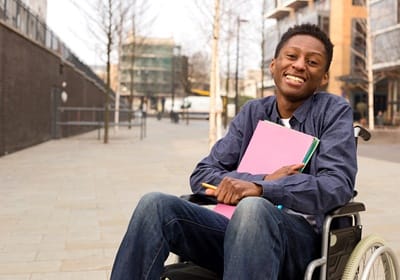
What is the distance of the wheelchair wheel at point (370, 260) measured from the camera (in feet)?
7.61

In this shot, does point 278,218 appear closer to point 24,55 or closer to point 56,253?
point 56,253

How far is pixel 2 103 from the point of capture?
13.5 metres

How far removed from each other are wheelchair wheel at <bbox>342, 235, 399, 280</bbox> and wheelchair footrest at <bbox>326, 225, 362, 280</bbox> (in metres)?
0.03

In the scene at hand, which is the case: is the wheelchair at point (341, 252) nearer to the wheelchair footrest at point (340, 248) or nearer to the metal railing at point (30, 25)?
the wheelchair footrest at point (340, 248)

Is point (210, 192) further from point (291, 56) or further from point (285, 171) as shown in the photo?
point (291, 56)

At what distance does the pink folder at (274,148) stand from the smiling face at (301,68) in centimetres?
19

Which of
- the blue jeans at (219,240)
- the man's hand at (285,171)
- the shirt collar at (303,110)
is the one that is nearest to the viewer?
the blue jeans at (219,240)

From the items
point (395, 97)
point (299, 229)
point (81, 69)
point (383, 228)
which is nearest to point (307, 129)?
point (299, 229)

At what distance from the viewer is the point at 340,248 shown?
238 centimetres

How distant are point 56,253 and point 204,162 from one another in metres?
2.35

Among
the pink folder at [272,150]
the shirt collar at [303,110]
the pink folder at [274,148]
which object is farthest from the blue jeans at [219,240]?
the shirt collar at [303,110]

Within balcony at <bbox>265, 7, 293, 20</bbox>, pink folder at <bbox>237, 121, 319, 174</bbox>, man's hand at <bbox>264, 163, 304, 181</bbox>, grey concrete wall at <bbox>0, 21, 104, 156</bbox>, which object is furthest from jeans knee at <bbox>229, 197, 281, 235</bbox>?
balcony at <bbox>265, 7, 293, 20</bbox>

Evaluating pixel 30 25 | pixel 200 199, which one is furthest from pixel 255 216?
pixel 30 25

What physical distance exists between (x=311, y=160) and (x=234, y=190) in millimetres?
410
